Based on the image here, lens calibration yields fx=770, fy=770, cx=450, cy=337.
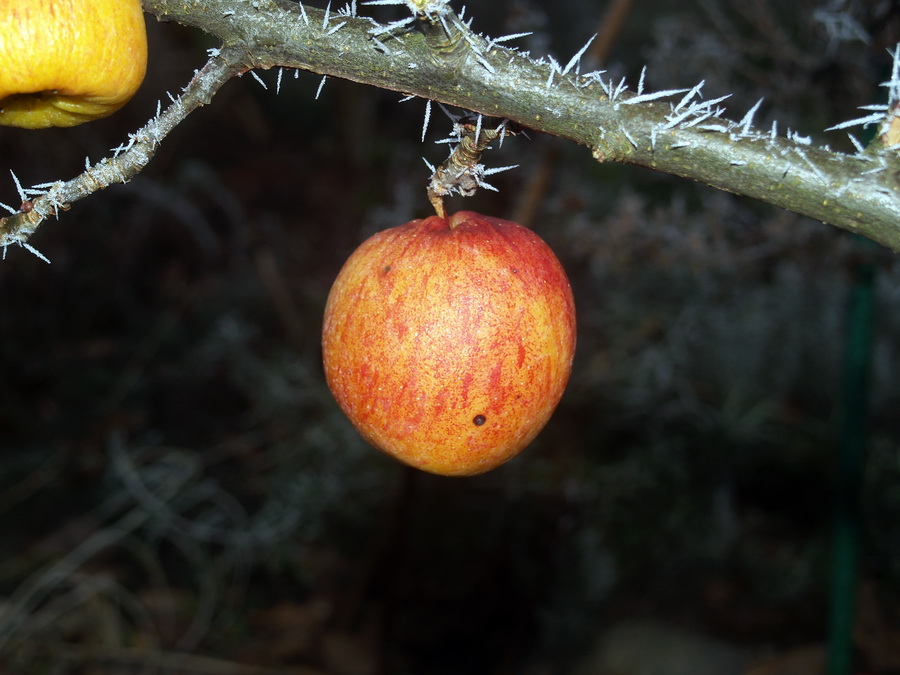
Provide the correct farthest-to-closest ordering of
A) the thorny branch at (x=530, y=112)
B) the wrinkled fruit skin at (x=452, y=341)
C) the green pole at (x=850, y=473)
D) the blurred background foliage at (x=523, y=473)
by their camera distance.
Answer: the blurred background foliage at (x=523, y=473) < the green pole at (x=850, y=473) < the wrinkled fruit skin at (x=452, y=341) < the thorny branch at (x=530, y=112)

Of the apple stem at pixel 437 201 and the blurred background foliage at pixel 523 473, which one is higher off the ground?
the apple stem at pixel 437 201

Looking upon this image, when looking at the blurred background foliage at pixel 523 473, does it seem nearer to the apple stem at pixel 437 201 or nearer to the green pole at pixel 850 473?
the green pole at pixel 850 473

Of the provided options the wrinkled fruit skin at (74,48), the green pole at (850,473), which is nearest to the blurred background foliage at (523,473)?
the green pole at (850,473)

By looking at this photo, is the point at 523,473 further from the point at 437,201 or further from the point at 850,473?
the point at 437,201

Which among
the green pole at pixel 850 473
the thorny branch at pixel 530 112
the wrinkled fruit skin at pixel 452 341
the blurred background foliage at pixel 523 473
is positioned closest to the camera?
the thorny branch at pixel 530 112

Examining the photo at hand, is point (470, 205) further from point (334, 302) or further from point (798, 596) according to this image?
point (334, 302)

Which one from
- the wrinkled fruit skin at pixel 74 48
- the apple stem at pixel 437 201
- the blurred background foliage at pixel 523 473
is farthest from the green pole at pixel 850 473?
the wrinkled fruit skin at pixel 74 48

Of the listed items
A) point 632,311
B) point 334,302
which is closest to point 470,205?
point 632,311

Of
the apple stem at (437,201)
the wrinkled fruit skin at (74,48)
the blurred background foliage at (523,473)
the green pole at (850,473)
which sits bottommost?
the blurred background foliage at (523,473)

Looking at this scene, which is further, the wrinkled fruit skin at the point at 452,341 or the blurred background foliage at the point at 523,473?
the blurred background foliage at the point at 523,473
